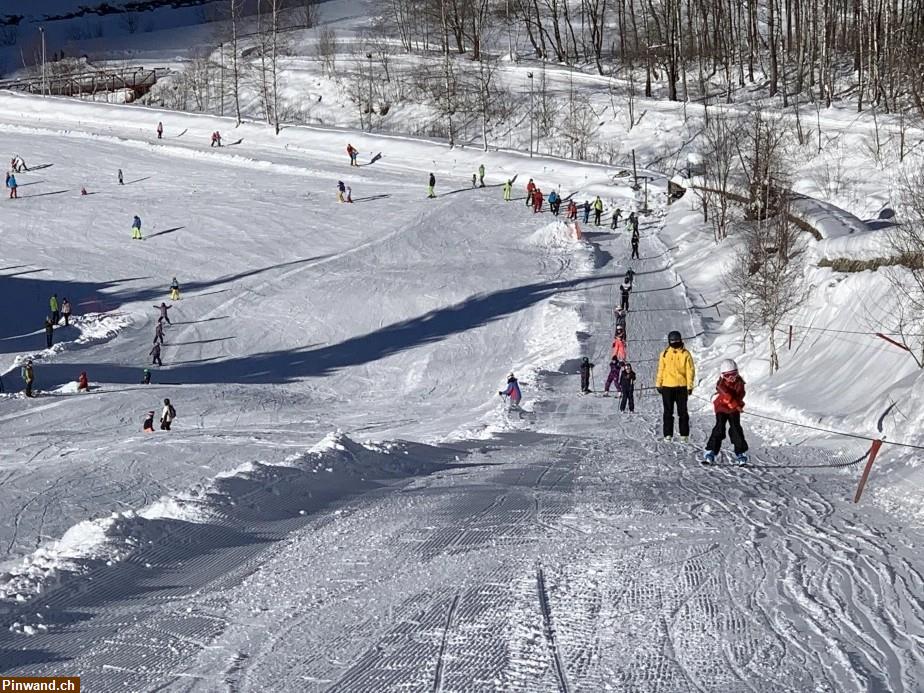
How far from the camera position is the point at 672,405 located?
12664 millimetres

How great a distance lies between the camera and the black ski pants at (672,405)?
12.4 metres

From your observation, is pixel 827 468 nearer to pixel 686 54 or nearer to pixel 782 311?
pixel 782 311

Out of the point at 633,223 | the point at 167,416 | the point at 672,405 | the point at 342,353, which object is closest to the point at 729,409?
the point at 672,405

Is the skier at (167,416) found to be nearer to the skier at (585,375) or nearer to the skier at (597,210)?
the skier at (585,375)

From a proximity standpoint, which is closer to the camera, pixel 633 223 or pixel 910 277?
pixel 910 277

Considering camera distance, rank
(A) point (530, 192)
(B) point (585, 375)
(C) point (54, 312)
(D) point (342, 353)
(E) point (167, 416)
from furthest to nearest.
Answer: (A) point (530, 192), (C) point (54, 312), (D) point (342, 353), (B) point (585, 375), (E) point (167, 416)

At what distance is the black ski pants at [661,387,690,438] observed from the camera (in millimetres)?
12397

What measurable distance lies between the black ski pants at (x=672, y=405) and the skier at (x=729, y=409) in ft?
3.32

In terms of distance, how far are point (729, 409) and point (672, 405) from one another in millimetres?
1576

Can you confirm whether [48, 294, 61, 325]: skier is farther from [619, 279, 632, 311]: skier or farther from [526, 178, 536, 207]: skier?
[526, 178, 536, 207]: skier

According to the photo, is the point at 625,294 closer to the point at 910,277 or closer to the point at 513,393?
the point at 513,393

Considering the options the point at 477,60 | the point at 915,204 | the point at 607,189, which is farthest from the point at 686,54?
the point at 915,204

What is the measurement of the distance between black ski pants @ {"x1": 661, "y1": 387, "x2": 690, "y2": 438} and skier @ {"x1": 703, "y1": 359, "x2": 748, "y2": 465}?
3.32 feet

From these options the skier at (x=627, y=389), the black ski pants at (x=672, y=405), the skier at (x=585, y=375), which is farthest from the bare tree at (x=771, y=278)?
the black ski pants at (x=672, y=405)
